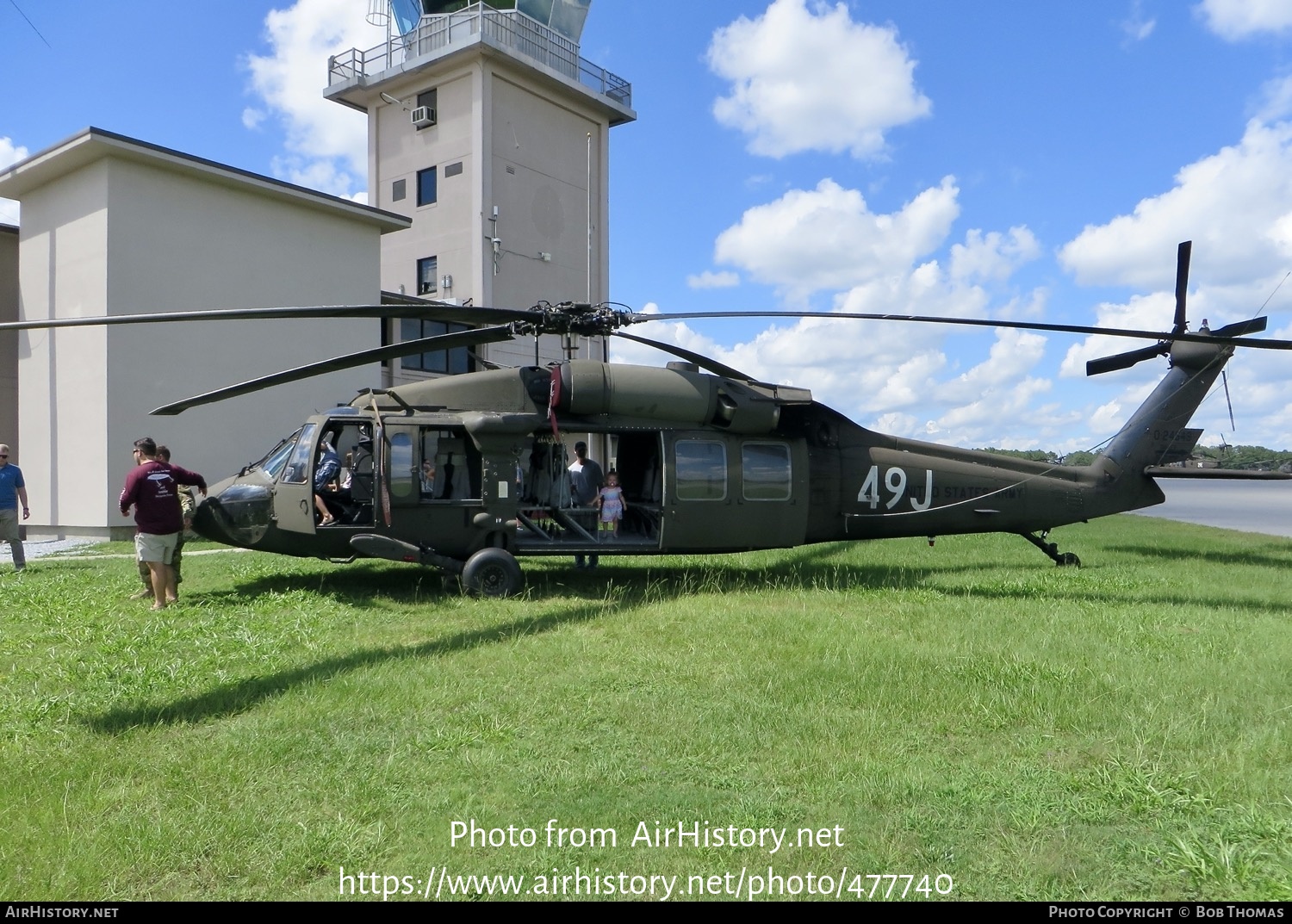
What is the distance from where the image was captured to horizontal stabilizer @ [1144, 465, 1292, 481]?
12984 millimetres

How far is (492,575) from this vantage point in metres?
9.56

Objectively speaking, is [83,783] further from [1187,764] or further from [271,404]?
[271,404]

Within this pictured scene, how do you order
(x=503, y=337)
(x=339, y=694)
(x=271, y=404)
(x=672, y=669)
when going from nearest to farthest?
1. (x=339, y=694)
2. (x=672, y=669)
3. (x=503, y=337)
4. (x=271, y=404)

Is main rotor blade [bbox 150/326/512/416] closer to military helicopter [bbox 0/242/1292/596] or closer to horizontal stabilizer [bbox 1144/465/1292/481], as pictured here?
military helicopter [bbox 0/242/1292/596]

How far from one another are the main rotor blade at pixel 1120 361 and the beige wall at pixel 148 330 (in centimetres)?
1651

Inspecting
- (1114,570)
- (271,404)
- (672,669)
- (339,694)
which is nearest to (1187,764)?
(672,669)

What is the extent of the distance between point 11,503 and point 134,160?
9.53 meters

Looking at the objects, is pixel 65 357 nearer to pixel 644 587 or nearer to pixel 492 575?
pixel 492 575

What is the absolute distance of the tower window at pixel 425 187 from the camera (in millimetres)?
30750

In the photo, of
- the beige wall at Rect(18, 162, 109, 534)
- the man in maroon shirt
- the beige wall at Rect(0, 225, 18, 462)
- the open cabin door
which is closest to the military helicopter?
the open cabin door

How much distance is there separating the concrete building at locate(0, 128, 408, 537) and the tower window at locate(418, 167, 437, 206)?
1023cm

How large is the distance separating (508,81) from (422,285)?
7.90m

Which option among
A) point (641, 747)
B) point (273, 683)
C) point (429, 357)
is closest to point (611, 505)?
point (273, 683)

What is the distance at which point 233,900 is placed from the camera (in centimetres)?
322
